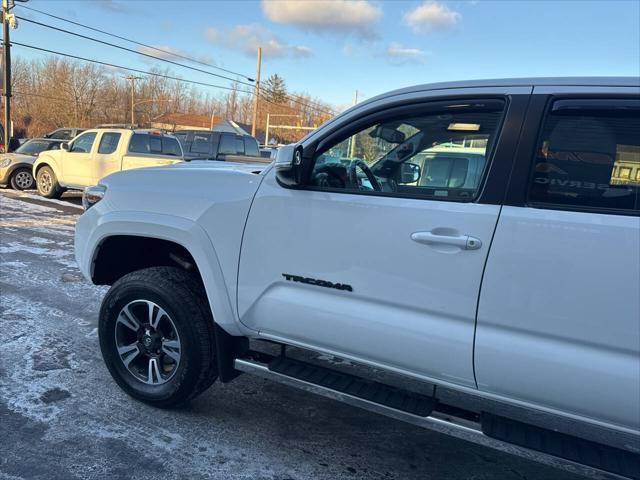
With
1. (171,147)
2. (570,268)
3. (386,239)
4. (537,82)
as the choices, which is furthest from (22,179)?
(570,268)

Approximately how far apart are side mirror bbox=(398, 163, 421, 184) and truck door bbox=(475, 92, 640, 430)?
51 cm

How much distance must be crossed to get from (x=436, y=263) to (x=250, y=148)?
16384mm

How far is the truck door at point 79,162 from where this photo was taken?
12672 millimetres

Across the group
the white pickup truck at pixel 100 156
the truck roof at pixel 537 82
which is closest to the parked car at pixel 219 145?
the white pickup truck at pixel 100 156

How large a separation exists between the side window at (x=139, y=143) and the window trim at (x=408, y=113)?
10903 millimetres

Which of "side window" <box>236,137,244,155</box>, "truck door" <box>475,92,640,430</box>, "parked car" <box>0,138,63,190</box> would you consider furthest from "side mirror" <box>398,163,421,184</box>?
"side window" <box>236,137,244,155</box>

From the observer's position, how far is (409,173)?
257cm

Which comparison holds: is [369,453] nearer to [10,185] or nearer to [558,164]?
[558,164]

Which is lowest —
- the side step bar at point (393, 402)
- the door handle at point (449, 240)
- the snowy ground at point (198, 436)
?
the snowy ground at point (198, 436)

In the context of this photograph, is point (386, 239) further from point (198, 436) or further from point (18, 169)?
point (18, 169)

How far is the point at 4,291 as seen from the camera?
5.24m

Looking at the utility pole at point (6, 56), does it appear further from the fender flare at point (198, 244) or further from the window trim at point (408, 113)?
the window trim at point (408, 113)

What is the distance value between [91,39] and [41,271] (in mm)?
22506

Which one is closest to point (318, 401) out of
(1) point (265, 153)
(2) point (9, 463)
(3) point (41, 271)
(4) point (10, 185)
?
(2) point (9, 463)
